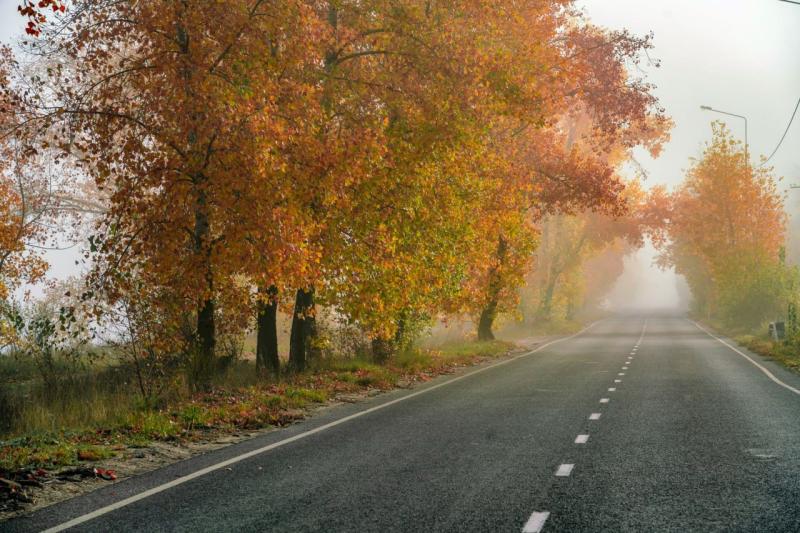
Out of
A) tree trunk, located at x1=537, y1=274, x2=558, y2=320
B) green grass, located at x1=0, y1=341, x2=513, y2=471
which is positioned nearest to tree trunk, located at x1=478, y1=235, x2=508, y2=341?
green grass, located at x1=0, y1=341, x2=513, y2=471

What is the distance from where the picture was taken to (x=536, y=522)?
5734 millimetres

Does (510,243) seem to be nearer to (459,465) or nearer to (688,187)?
(459,465)

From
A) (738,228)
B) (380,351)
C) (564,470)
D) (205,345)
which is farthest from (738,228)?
(564,470)

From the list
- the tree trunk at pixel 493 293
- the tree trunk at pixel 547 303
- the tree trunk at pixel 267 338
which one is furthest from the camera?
the tree trunk at pixel 547 303

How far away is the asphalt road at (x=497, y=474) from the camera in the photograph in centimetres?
591

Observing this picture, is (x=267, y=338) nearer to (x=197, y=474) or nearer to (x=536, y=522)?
(x=197, y=474)

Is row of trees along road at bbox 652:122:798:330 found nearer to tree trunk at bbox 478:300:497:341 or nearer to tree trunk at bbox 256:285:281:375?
tree trunk at bbox 478:300:497:341

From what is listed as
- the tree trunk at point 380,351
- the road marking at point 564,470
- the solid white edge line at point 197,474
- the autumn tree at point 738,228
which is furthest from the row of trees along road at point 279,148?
the autumn tree at point 738,228

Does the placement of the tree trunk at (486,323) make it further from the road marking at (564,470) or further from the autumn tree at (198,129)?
the road marking at (564,470)

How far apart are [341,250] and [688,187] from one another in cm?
4866

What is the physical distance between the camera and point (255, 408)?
1266 centimetres

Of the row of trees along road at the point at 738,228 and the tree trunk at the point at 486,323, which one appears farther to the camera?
the row of trees along road at the point at 738,228

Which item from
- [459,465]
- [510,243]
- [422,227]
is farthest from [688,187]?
[459,465]

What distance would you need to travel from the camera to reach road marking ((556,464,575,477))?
24.5 feet
